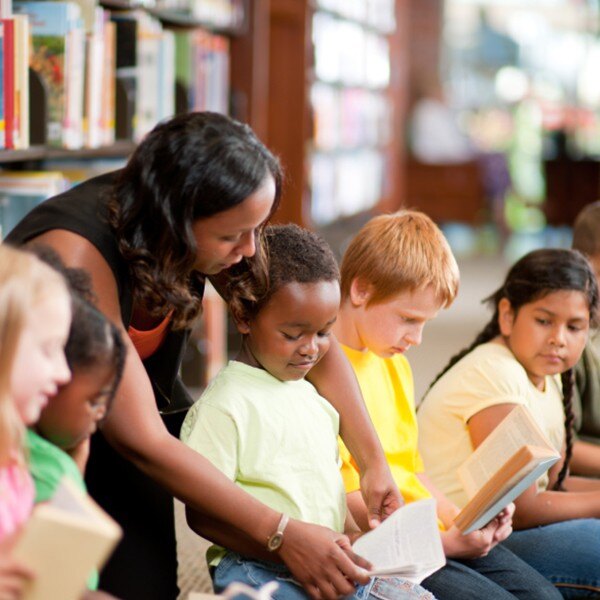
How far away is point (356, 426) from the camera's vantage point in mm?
1773

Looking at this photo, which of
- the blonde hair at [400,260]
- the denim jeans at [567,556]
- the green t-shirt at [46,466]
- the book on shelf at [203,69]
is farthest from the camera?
the book on shelf at [203,69]

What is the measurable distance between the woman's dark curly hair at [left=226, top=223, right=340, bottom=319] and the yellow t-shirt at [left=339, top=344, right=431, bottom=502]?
32cm

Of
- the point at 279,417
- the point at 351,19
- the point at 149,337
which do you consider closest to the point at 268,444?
the point at 279,417

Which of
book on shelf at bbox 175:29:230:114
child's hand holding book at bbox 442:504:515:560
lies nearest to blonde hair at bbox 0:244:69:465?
child's hand holding book at bbox 442:504:515:560

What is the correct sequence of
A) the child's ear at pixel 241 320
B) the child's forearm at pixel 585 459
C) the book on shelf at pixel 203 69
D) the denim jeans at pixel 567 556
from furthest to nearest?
the book on shelf at pixel 203 69, the child's forearm at pixel 585 459, the denim jeans at pixel 567 556, the child's ear at pixel 241 320

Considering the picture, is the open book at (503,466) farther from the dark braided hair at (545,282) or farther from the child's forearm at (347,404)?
the dark braided hair at (545,282)

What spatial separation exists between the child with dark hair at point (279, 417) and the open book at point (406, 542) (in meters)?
0.08

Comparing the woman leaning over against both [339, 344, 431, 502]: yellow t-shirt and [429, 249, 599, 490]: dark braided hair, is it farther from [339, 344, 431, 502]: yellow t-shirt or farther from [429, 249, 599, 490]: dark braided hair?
[429, 249, 599, 490]: dark braided hair

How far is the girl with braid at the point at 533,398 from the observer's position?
2061mm

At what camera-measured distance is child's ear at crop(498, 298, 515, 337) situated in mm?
2203

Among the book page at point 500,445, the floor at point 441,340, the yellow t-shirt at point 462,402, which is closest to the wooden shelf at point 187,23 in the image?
the floor at point 441,340

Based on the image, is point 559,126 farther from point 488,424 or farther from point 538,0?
point 488,424

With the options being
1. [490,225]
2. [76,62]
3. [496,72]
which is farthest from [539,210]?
[76,62]

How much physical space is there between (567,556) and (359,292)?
644 mm
